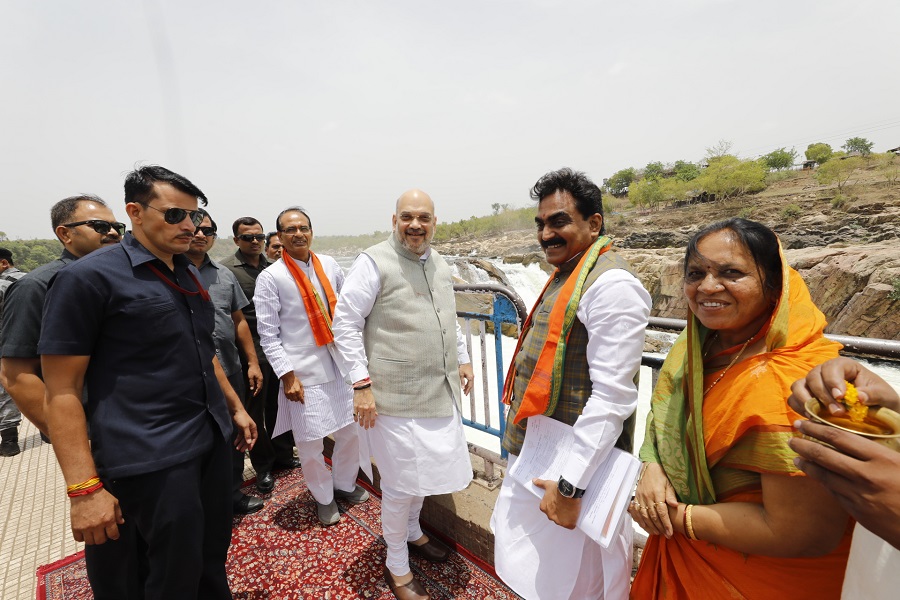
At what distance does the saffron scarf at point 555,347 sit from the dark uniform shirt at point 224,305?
2.26 meters

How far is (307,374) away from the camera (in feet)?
9.15

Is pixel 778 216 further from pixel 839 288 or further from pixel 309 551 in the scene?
pixel 309 551

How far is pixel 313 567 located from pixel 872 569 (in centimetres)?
251

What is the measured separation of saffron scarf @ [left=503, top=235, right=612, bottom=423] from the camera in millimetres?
1440

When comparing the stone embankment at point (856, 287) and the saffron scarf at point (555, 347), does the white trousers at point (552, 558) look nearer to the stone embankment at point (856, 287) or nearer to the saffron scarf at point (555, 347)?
the saffron scarf at point (555, 347)

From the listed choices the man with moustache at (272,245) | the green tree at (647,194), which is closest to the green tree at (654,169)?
the green tree at (647,194)

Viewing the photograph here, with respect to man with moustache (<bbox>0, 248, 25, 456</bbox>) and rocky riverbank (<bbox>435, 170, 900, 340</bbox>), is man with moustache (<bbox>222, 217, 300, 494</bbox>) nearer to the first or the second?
man with moustache (<bbox>0, 248, 25, 456</bbox>)

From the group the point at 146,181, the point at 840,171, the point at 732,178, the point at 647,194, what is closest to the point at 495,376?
the point at 146,181

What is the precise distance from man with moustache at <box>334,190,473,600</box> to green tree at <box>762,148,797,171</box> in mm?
73734

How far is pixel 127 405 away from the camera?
4.80 feet

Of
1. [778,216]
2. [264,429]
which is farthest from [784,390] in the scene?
[778,216]

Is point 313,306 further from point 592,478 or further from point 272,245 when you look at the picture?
point 592,478

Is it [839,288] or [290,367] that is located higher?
[290,367]

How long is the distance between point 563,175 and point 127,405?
1.90 meters
